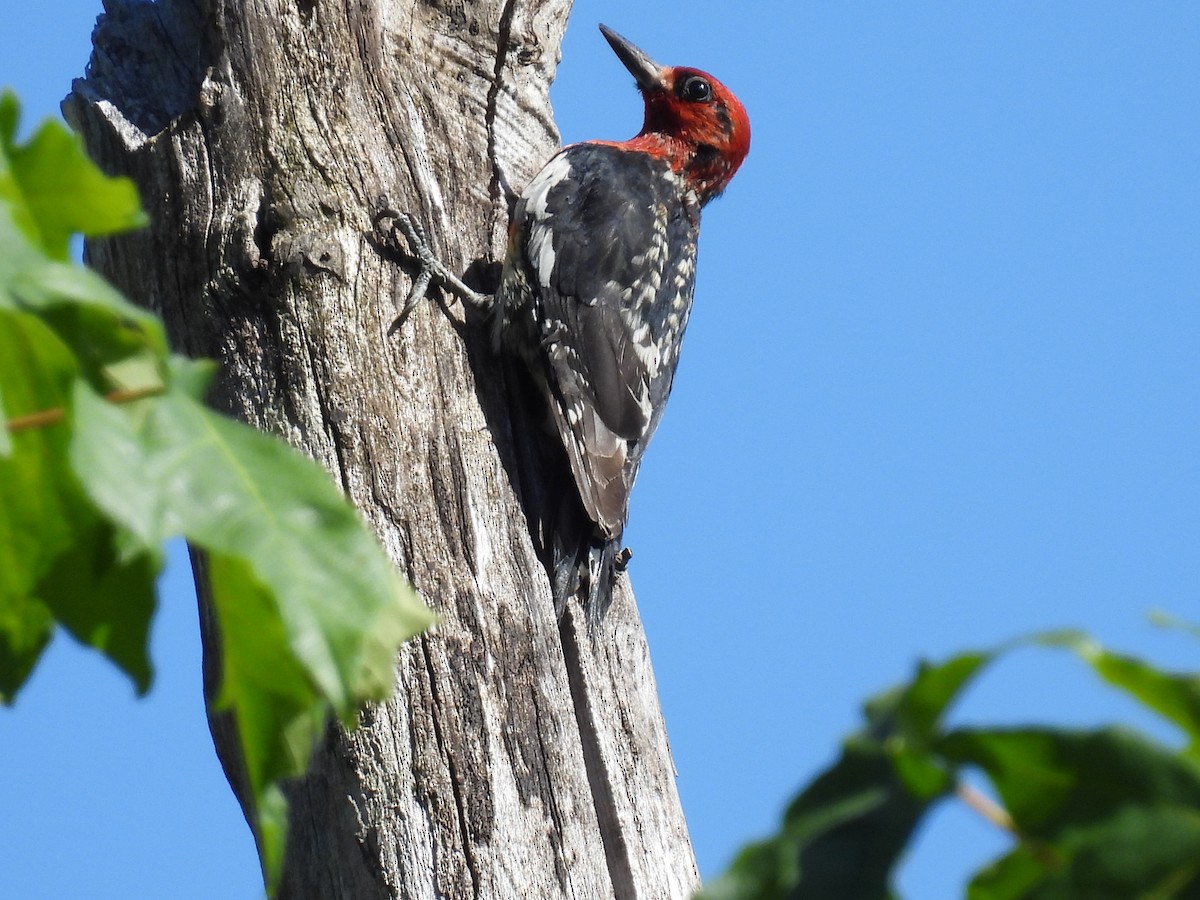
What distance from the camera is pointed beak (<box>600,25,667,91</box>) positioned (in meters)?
5.80

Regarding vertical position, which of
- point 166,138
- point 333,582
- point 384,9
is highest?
point 384,9

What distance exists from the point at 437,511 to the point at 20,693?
1.96 m

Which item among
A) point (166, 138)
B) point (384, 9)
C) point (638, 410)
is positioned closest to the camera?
point (166, 138)

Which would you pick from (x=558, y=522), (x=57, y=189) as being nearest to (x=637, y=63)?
(x=558, y=522)

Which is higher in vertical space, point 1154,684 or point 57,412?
point 57,412

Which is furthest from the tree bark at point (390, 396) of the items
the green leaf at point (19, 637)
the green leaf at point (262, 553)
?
the green leaf at point (262, 553)

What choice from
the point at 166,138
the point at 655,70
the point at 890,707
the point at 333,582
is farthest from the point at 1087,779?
the point at 655,70

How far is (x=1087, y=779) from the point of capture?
856 millimetres

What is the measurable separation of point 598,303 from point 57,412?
344 centimetres

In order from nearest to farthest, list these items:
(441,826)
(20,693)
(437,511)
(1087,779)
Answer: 1. (1087,779)
2. (20,693)
3. (441,826)
4. (437,511)

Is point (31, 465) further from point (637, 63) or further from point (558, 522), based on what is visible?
point (637, 63)

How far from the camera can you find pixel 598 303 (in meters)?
4.34

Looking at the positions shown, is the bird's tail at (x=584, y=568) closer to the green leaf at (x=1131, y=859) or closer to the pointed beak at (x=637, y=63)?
the green leaf at (x=1131, y=859)

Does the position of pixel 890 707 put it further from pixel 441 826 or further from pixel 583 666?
pixel 583 666
